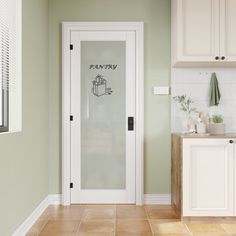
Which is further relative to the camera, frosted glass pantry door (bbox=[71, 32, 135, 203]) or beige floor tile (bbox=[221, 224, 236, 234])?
frosted glass pantry door (bbox=[71, 32, 135, 203])

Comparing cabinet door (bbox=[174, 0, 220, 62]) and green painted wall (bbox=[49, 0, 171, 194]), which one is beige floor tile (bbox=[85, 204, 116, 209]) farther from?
cabinet door (bbox=[174, 0, 220, 62])

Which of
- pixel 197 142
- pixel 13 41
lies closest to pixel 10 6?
pixel 13 41

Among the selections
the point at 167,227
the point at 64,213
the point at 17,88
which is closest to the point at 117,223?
the point at 167,227

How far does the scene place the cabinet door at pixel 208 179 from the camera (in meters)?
3.68

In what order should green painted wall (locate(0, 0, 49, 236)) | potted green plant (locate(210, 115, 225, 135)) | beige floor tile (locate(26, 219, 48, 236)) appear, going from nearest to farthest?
green painted wall (locate(0, 0, 49, 236)) < beige floor tile (locate(26, 219, 48, 236)) < potted green plant (locate(210, 115, 225, 135))

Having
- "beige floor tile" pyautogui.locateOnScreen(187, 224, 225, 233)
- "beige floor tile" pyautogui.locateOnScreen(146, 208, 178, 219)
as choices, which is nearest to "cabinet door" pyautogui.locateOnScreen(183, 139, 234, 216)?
"beige floor tile" pyautogui.locateOnScreen(187, 224, 225, 233)

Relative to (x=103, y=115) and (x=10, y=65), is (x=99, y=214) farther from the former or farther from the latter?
(x=10, y=65)

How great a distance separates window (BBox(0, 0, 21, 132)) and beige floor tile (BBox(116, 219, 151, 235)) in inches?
52.0

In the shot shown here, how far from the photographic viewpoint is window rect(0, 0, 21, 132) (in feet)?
9.75

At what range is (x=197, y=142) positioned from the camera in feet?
12.0

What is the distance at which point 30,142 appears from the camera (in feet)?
11.6

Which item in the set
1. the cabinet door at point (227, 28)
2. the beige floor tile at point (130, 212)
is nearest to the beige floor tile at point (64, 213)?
the beige floor tile at point (130, 212)

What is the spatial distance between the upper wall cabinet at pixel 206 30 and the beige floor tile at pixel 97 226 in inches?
73.0

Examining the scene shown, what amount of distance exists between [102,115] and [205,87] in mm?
1267
